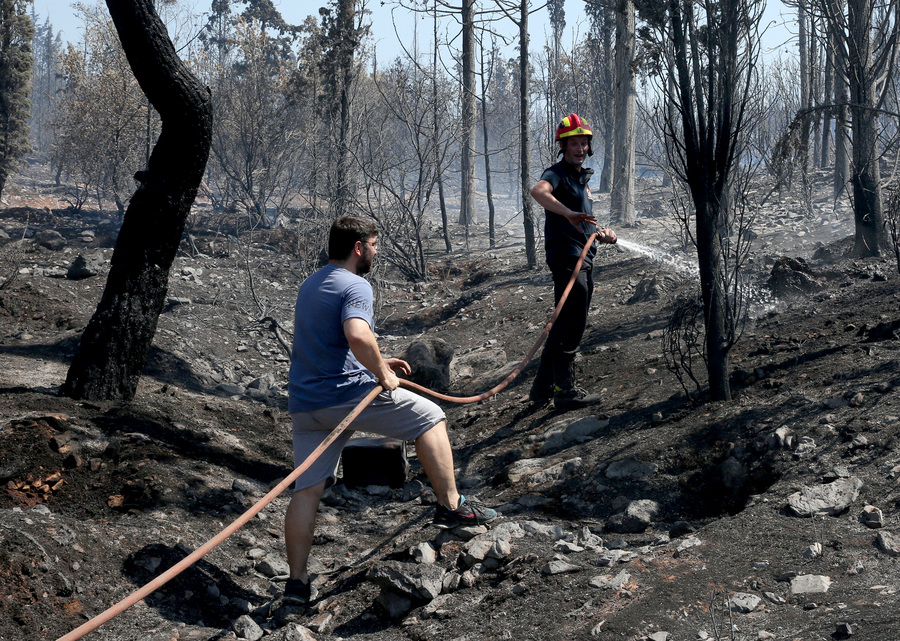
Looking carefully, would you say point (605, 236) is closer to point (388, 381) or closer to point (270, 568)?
point (388, 381)

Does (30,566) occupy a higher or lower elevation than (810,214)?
lower

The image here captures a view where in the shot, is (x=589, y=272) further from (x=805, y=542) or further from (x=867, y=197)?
(x=867, y=197)

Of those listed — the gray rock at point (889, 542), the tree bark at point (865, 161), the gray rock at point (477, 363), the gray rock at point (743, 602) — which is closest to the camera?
the gray rock at point (743, 602)

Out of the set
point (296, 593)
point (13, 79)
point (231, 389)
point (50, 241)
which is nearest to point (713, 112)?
point (296, 593)

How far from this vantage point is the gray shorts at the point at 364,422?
Result: 10.9 ft

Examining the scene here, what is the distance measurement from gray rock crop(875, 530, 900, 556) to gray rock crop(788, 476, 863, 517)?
335 mm

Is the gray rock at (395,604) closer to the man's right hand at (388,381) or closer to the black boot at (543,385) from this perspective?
the man's right hand at (388,381)

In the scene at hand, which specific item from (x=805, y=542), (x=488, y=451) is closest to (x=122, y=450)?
(x=488, y=451)

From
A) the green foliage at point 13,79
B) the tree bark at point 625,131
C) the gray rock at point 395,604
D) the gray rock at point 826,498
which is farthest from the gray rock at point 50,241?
the gray rock at point 826,498

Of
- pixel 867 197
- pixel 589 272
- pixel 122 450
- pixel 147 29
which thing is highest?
pixel 147 29

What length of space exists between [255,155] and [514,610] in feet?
65.9

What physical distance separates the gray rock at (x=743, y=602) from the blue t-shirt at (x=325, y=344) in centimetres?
170

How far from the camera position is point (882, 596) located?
7.98ft

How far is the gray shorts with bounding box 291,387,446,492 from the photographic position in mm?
3326
